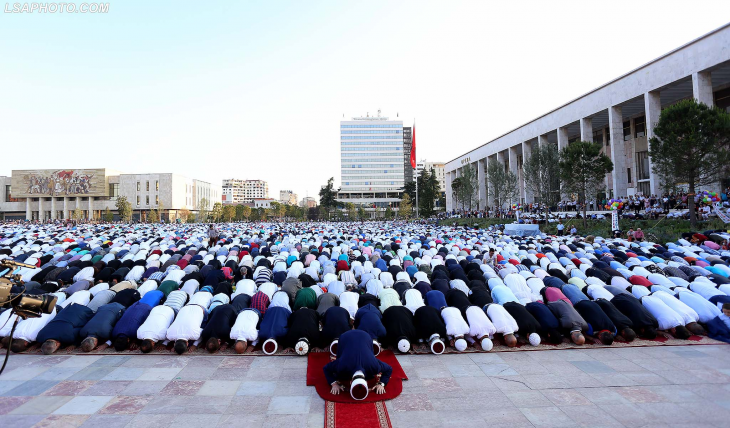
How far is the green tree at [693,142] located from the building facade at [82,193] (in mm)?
87061

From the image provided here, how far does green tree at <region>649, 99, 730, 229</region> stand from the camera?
19.9 metres

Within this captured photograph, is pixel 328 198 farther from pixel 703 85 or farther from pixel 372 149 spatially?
pixel 703 85

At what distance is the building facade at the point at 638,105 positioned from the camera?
82.4 feet

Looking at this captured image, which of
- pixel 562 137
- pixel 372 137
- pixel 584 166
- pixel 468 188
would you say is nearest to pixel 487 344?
pixel 584 166

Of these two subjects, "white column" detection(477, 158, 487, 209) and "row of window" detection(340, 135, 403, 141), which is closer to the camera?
"white column" detection(477, 158, 487, 209)

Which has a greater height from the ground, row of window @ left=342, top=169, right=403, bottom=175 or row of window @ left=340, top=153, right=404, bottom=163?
row of window @ left=340, top=153, right=404, bottom=163

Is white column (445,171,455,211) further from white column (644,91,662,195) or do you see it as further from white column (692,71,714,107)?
white column (692,71,714,107)

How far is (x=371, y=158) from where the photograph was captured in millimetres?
111625

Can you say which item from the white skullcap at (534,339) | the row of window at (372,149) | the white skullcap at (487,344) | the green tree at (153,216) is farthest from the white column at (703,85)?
the row of window at (372,149)

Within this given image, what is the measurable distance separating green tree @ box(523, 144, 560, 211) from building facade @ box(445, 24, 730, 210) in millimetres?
4445

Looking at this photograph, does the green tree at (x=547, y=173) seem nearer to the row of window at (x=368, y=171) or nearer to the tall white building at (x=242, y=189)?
the row of window at (x=368, y=171)

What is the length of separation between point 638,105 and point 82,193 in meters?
101

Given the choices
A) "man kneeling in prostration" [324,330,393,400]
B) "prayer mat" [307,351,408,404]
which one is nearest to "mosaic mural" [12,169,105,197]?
"prayer mat" [307,351,408,404]

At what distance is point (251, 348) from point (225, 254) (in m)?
11.4
